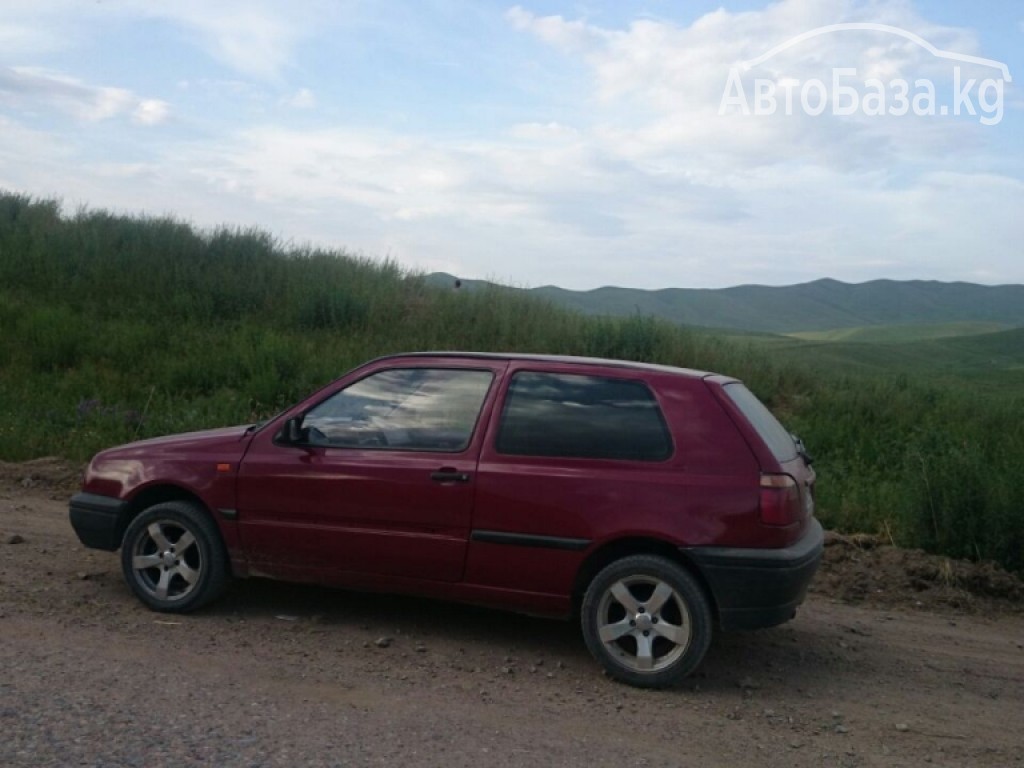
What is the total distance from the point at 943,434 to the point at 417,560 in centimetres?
894

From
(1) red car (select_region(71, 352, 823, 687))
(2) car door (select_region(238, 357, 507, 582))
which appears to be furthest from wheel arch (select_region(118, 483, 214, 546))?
(2) car door (select_region(238, 357, 507, 582))

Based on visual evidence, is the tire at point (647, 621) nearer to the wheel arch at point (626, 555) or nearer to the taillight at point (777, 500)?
the wheel arch at point (626, 555)

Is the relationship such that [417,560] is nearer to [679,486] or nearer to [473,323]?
[679,486]

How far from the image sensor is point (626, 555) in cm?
595

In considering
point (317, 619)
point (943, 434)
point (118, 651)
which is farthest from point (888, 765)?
point (943, 434)

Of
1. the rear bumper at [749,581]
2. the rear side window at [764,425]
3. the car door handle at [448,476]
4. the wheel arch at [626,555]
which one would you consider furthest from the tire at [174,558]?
the rear side window at [764,425]

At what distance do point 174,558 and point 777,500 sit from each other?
12.0ft

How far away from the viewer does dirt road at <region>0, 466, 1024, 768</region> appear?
4742mm

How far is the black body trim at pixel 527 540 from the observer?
19.4ft

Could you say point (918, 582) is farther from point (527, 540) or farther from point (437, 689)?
point (437, 689)

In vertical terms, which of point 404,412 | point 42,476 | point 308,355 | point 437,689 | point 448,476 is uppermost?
point 308,355

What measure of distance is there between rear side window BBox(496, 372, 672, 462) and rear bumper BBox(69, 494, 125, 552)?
2570 millimetres

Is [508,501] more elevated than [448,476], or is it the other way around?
[448,476]

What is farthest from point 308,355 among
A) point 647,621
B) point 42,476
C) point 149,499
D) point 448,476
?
point 647,621
